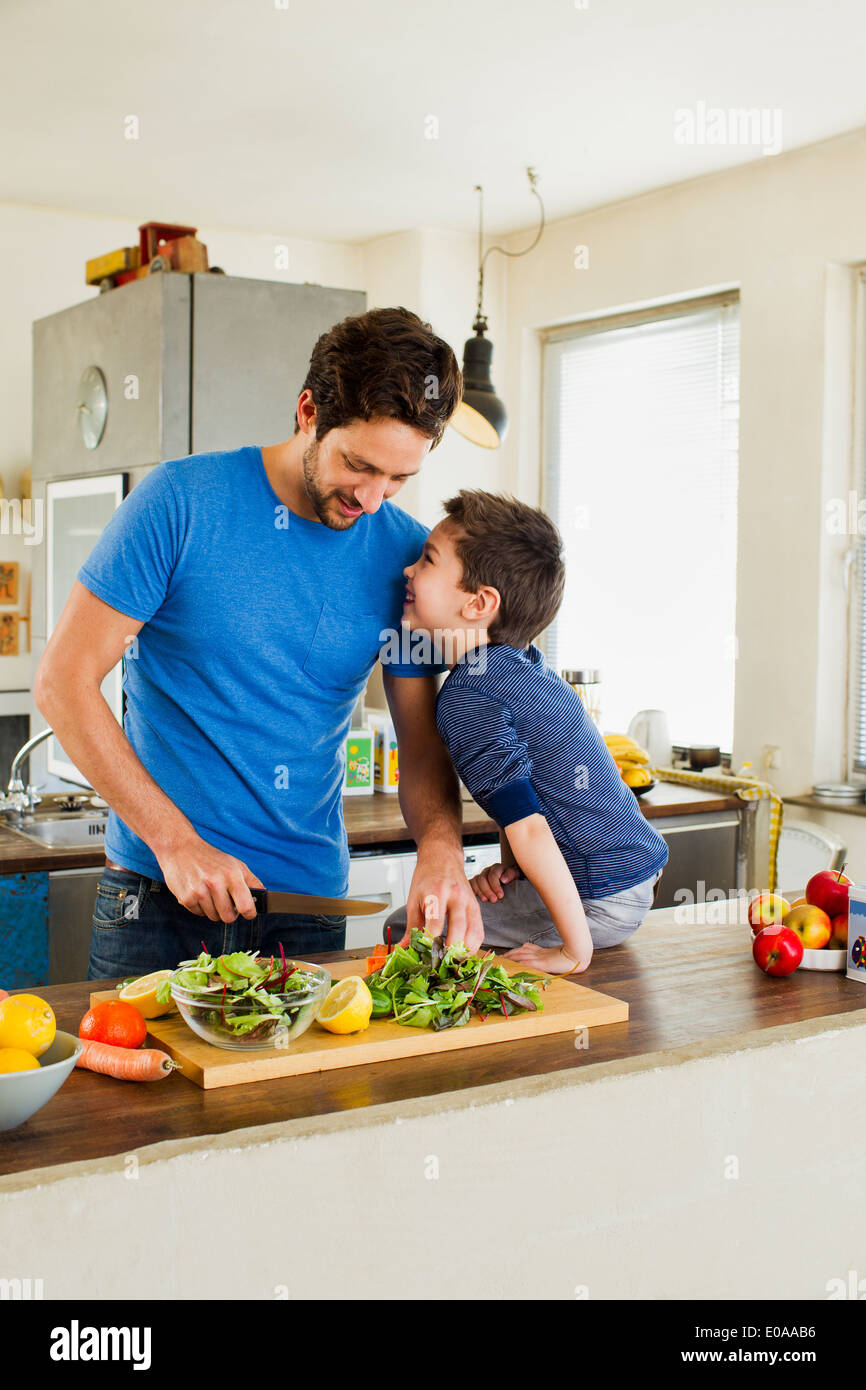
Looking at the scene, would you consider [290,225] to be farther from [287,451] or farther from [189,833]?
[189,833]

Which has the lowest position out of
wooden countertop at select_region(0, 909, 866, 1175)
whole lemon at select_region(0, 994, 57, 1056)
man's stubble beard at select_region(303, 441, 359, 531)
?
wooden countertop at select_region(0, 909, 866, 1175)

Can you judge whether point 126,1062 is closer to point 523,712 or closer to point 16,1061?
point 16,1061

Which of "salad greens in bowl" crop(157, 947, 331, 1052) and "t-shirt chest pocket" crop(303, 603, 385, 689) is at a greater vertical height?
"t-shirt chest pocket" crop(303, 603, 385, 689)

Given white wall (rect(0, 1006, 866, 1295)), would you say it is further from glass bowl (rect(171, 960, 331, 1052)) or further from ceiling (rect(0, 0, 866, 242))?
ceiling (rect(0, 0, 866, 242))

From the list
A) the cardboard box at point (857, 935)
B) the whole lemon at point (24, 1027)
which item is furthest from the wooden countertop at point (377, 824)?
the whole lemon at point (24, 1027)

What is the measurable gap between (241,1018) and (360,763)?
2.29m

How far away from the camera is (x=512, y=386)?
5.10m

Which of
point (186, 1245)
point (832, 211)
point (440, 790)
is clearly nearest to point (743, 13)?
point (832, 211)

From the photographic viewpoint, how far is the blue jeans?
68.5 inches

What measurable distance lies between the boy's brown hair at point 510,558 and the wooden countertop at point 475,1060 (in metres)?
0.46

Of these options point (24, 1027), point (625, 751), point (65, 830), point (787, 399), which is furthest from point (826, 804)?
point (24, 1027)

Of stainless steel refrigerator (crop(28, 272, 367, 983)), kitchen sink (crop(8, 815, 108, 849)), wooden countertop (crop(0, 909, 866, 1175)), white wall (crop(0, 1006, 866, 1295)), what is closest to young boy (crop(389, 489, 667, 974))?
wooden countertop (crop(0, 909, 866, 1175))

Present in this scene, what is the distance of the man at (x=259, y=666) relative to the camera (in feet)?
5.00

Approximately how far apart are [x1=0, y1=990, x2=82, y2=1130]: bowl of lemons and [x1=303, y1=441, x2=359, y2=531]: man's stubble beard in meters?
0.71
